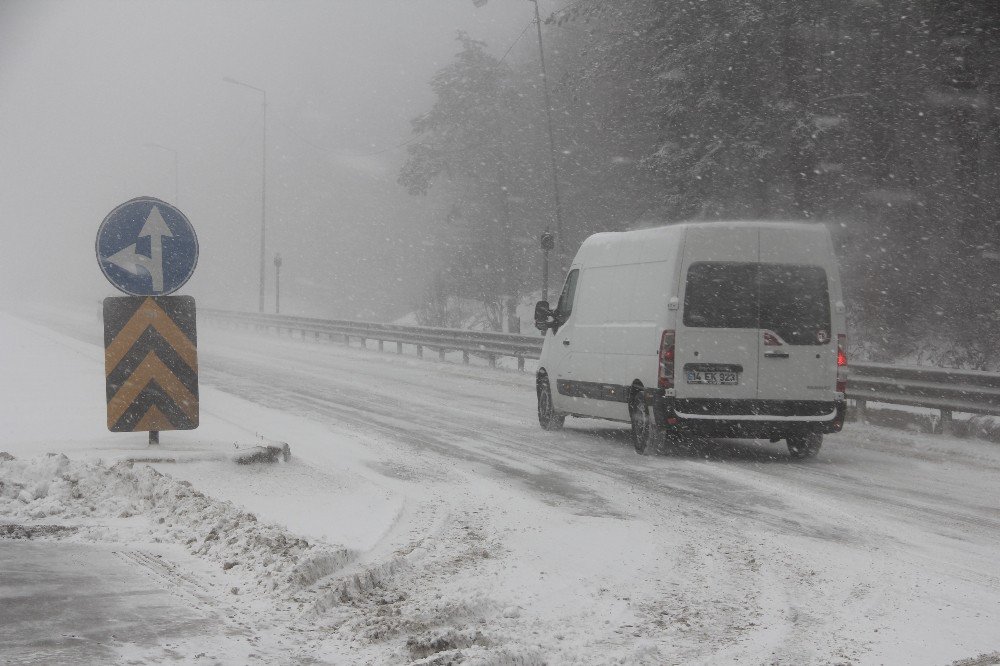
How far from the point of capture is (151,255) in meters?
8.32

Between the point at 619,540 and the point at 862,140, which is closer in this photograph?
the point at 619,540

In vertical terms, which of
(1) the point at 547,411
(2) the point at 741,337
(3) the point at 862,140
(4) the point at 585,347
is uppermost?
(3) the point at 862,140

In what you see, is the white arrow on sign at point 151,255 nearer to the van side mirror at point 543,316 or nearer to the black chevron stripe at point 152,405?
the black chevron stripe at point 152,405

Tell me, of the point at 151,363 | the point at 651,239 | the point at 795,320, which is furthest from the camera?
the point at 651,239

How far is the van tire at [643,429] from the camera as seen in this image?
1009cm

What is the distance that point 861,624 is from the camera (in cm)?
454

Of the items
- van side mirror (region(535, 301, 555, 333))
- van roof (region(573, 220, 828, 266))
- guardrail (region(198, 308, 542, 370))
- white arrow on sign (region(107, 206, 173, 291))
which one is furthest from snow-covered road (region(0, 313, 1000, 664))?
guardrail (region(198, 308, 542, 370))

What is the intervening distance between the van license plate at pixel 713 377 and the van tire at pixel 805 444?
2.77 feet

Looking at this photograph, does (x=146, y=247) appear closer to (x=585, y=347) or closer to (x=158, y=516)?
(x=158, y=516)

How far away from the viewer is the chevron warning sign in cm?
841

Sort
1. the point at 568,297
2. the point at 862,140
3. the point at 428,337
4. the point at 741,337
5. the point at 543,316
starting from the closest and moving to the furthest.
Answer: the point at 741,337 < the point at 568,297 < the point at 543,316 < the point at 862,140 < the point at 428,337

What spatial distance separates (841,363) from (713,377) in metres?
1.25

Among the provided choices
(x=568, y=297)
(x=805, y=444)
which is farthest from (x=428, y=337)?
(x=805, y=444)

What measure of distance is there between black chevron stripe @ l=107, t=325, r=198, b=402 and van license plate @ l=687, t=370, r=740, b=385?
172 inches
